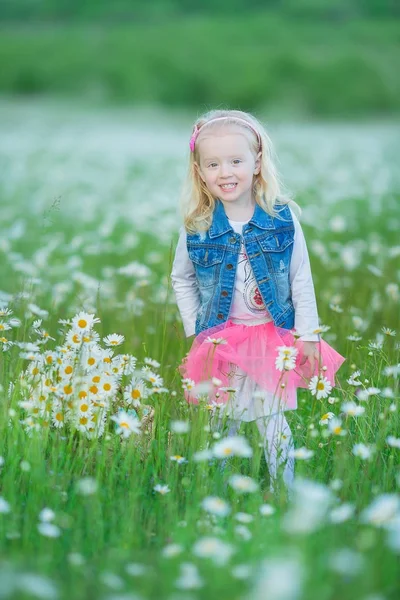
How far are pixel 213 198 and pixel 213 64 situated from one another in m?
16.5

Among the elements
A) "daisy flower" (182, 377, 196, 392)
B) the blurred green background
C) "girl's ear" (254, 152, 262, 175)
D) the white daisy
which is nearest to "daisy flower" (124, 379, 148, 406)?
"daisy flower" (182, 377, 196, 392)

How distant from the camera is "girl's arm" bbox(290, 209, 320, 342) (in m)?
2.97

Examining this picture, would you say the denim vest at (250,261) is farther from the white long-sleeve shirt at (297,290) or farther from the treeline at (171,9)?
the treeline at (171,9)

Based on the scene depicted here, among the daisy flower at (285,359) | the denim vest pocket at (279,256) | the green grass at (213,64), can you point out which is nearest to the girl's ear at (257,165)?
the denim vest pocket at (279,256)

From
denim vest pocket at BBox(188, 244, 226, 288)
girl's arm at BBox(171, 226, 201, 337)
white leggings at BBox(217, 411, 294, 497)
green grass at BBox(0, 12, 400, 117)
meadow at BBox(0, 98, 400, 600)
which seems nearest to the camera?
meadow at BBox(0, 98, 400, 600)

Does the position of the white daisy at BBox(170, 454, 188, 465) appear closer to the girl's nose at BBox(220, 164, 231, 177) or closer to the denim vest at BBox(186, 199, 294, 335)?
the denim vest at BBox(186, 199, 294, 335)

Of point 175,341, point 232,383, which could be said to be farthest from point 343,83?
point 232,383

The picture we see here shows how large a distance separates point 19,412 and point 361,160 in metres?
8.91

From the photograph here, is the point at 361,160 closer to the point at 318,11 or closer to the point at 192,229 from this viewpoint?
the point at 318,11

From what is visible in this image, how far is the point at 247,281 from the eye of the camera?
9.83 feet

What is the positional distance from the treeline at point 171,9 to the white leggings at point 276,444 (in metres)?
13.3

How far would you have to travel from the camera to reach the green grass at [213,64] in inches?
679

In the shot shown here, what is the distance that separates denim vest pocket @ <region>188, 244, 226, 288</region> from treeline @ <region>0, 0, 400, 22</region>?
13.1m

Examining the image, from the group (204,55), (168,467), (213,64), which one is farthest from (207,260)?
(213,64)
